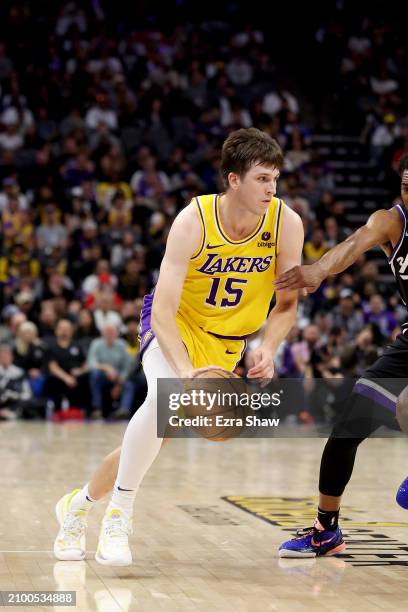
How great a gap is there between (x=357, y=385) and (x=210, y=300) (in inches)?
34.6

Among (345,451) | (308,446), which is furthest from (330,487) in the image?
(308,446)

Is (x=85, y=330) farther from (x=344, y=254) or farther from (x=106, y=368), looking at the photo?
(x=344, y=254)

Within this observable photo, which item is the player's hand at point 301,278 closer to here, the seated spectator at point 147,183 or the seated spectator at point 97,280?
Result: the seated spectator at point 97,280

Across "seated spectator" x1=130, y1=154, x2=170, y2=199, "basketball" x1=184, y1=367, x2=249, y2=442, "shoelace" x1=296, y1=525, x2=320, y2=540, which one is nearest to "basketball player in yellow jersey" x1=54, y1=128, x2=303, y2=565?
"basketball" x1=184, y1=367, x2=249, y2=442

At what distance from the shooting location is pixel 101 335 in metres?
15.3

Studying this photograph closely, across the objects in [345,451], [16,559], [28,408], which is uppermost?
[345,451]

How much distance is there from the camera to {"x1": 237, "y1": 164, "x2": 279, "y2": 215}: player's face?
5379mm

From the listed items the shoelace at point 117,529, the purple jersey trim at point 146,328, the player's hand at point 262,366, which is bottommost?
the shoelace at point 117,529

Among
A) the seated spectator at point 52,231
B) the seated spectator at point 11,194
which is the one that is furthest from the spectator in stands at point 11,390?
the seated spectator at point 11,194

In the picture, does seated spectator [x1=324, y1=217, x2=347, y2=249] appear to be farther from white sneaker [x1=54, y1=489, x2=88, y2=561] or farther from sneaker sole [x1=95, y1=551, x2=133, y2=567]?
sneaker sole [x1=95, y1=551, x2=133, y2=567]

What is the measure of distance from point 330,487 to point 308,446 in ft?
20.8

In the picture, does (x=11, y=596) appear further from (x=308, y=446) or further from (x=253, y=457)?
(x=308, y=446)

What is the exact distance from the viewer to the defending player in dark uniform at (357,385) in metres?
5.45

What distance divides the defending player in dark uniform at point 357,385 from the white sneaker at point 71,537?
106 centimetres
